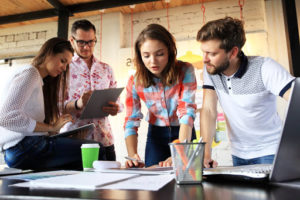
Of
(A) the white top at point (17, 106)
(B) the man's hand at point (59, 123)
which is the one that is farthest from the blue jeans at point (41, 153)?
(B) the man's hand at point (59, 123)

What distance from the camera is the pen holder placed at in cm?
56

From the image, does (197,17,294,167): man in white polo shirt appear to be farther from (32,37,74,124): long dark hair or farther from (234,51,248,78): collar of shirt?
(32,37,74,124): long dark hair

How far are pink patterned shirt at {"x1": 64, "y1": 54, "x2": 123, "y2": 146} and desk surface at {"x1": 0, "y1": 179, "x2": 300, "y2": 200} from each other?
143 cm

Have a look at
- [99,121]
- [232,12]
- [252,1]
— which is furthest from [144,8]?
[99,121]

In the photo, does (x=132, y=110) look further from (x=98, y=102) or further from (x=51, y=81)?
(x=51, y=81)

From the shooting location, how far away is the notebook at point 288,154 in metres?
0.51

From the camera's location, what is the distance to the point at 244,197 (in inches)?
16.3

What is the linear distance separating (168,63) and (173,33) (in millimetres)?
2872

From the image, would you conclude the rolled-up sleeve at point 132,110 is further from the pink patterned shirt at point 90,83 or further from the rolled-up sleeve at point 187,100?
the pink patterned shirt at point 90,83

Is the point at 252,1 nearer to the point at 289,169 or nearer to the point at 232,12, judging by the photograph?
the point at 232,12

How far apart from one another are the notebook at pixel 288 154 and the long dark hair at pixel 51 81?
1.37 m

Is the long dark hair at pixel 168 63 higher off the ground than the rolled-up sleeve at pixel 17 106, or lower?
higher

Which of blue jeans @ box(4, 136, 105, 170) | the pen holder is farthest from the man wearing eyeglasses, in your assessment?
the pen holder

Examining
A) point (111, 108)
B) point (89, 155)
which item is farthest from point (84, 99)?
point (89, 155)
